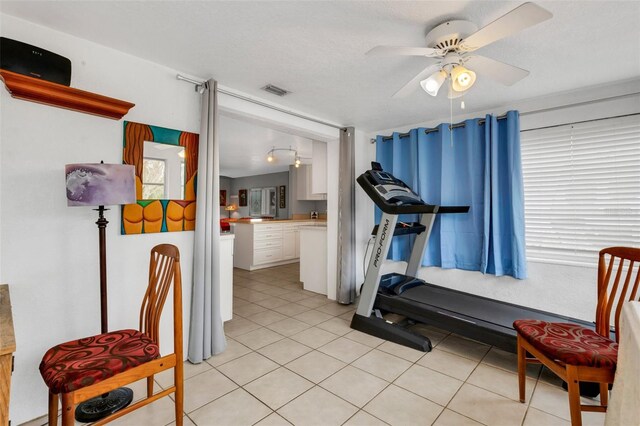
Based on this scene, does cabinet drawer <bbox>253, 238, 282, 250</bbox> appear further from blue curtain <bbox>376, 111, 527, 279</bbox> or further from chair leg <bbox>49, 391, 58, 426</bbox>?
chair leg <bbox>49, 391, 58, 426</bbox>

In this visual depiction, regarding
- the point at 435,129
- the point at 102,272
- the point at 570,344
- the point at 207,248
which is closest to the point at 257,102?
the point at 207,248

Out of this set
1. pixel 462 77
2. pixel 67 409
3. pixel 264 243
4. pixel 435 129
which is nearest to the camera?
pixel 67 409

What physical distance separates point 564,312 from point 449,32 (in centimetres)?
266

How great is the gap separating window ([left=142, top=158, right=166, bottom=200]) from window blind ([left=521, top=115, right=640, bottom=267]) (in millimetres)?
3338

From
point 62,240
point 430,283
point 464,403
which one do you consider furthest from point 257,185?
point 464,403

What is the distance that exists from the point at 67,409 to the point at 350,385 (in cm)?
154

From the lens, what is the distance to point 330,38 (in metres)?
1.88

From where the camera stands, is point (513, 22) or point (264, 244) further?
point (264, 244)

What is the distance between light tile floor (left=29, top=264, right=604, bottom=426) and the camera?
1701 millimetres

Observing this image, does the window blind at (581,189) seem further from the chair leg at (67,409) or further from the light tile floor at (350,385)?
the chair leg at (67,409)

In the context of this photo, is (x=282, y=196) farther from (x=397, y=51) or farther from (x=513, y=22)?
(x=513, y=22)

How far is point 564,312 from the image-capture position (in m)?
2.68

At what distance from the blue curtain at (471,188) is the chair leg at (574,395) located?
1577 millimetres

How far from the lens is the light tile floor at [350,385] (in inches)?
67.0
